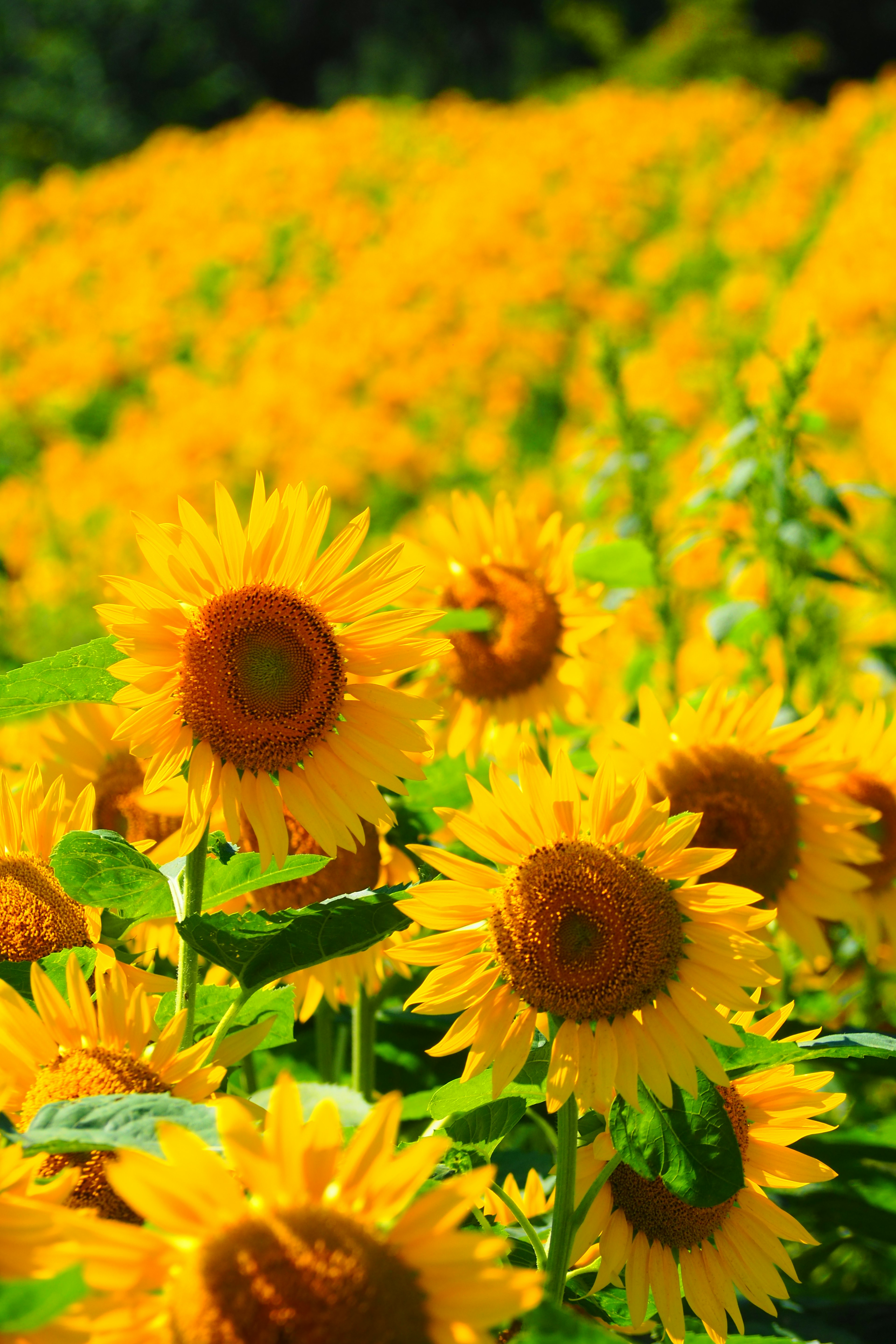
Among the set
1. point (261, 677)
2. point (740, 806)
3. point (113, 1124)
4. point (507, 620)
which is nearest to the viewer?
point (113, 1124)

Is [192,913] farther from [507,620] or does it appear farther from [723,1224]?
[507,620]

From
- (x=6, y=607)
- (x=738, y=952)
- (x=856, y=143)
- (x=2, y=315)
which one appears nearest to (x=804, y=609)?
(x=738, y=952)

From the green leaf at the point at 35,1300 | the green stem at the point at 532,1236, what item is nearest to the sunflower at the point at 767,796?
the green stem at the point at 532,1236

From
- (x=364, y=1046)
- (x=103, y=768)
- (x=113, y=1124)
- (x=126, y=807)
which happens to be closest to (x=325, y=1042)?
(x=364, y=1046)

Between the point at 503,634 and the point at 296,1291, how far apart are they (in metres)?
1.66

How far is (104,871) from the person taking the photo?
1.28 meters

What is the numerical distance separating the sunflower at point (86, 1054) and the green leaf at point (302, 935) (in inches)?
4.5

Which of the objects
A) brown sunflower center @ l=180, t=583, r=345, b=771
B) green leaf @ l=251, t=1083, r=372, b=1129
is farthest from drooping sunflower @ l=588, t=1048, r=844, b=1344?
brown sunflower center @ l=180, t=583, r=345, b=771

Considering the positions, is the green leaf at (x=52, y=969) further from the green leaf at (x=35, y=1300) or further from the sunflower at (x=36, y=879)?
the green leaf at (x=35, y=1300)

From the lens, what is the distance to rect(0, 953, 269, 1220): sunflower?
1.03 meters

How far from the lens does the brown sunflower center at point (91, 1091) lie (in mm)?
973

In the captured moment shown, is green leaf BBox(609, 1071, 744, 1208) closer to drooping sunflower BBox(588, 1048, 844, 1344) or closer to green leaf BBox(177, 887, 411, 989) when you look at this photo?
drooping sunflower BBox(588, 1048, 844, 1344)

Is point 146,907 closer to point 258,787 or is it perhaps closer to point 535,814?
point 258,787

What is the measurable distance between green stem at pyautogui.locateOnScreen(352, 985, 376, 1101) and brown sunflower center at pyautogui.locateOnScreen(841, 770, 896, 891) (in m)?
0.90
